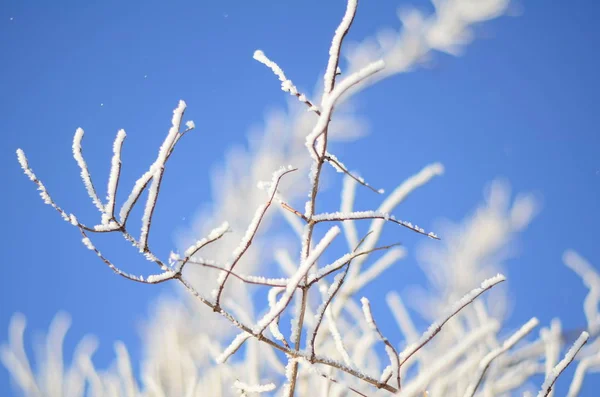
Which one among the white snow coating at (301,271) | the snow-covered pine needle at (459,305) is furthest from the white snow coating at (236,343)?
the snow-covered pine needle at (459,305)

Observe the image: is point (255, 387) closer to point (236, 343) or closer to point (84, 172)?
point (236, 343)

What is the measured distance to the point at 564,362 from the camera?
96 cm

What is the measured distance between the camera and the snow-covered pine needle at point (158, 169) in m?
0.86

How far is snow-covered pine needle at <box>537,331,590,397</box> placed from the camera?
0.95m

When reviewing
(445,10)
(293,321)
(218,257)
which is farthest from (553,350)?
(218,257)

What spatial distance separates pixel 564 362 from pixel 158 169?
877 mm

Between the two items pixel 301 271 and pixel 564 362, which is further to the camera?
pixel 564 362

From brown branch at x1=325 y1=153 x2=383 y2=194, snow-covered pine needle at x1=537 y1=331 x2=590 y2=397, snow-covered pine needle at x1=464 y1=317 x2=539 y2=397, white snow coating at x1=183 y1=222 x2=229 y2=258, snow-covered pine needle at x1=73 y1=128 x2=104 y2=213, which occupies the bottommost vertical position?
snow-covered pine needle at x1=537 y1=331 x2=590 y2=397

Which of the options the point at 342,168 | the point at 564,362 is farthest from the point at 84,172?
the point at 564,362

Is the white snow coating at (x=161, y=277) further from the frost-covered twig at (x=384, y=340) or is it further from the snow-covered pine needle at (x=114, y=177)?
the frost-covered twig at (x=384, y=340)

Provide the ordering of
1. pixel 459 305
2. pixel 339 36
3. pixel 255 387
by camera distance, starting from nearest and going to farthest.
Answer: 1. pixel 339 36
2. pixel 459 305
3. pixel 255 387

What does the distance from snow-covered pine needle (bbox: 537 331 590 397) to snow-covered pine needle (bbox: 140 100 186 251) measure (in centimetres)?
85

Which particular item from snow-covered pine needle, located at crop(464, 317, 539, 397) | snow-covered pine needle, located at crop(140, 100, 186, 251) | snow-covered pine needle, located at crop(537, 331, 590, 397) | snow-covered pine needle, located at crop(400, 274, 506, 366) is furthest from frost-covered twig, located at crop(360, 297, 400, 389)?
snow-covered pine needle, located at crop(140, 100, 186, 251)

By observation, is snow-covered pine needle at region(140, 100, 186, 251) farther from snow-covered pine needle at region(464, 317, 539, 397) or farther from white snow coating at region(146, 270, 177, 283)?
snow-covered pine needle at region(464, 317, 539, 397)
